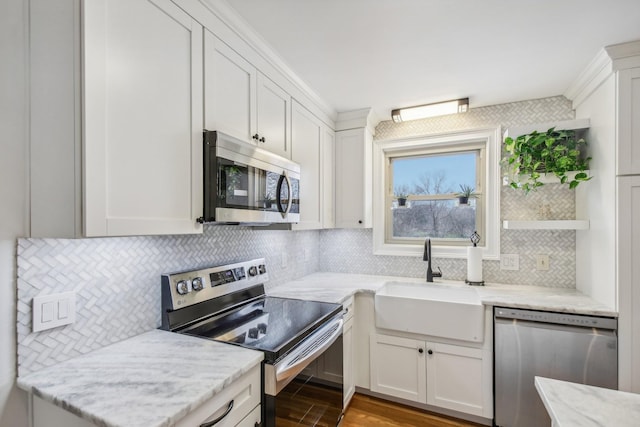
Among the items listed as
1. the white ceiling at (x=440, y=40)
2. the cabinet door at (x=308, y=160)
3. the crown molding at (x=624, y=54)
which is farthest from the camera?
the cabinet door at (x=308, y=160)

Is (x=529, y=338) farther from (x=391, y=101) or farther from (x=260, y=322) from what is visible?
A: (x=391, y=101)

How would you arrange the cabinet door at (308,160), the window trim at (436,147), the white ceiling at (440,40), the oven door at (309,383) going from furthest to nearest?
the window trim at (436,147) → the cabinet door at (308,160) → the white ceiling at (440,40) → the oven door at (309,383)

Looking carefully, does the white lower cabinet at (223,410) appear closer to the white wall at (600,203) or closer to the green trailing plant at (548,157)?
the white wall at (600,203)

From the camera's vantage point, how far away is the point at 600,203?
1895mm

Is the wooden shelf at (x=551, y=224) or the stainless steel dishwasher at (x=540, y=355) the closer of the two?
the stainless steel dishwasher at (x=540, y=355)

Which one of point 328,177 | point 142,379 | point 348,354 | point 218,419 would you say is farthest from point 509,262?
point 142,379

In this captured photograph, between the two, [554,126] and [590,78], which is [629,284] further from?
[590,78]

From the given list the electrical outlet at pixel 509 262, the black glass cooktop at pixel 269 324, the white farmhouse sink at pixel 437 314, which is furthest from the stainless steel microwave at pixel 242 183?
the electrical outlet at pixel 509 262

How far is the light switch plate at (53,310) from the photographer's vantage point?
0.99 metres

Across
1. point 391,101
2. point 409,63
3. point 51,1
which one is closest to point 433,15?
point 409,63

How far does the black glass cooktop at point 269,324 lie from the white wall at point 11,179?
563 millimetres

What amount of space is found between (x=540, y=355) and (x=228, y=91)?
235 cm

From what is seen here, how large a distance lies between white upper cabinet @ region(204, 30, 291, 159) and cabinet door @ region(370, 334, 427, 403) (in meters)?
1.56

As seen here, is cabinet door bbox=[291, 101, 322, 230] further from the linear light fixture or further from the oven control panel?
the linear light fixture
